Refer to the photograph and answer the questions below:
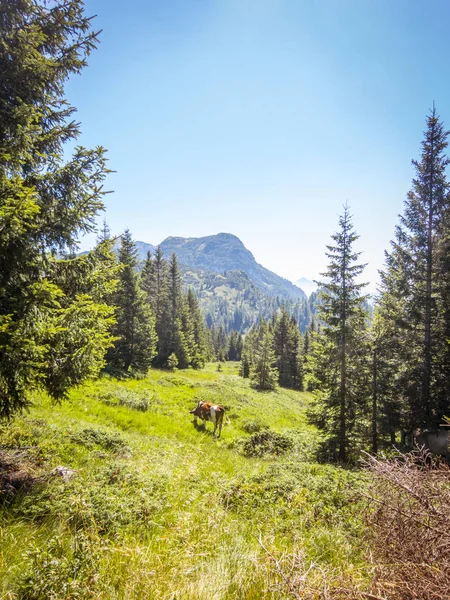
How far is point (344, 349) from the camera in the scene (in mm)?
14984

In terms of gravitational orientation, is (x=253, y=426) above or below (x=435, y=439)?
below

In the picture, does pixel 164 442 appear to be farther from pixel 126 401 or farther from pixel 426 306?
pixel 426 306

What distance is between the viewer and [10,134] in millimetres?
5801

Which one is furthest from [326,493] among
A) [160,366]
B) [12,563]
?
[160,366]

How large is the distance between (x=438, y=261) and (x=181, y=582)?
20.1 metres

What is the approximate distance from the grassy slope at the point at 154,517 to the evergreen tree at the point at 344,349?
14.2 ft

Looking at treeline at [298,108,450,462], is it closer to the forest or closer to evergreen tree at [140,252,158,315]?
the forest

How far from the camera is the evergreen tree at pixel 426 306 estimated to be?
15805 millimetres

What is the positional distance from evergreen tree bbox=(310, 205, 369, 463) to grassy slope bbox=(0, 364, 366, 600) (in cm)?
432

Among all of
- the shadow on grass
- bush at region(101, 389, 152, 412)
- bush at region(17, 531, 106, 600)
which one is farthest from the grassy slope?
bush at region(101, 389, 152, 412)

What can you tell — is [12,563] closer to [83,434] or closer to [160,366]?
[83,434]

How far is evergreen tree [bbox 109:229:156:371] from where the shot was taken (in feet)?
85.5

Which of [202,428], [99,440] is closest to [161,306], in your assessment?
[202,428]

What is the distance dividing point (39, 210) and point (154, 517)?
5754mm
